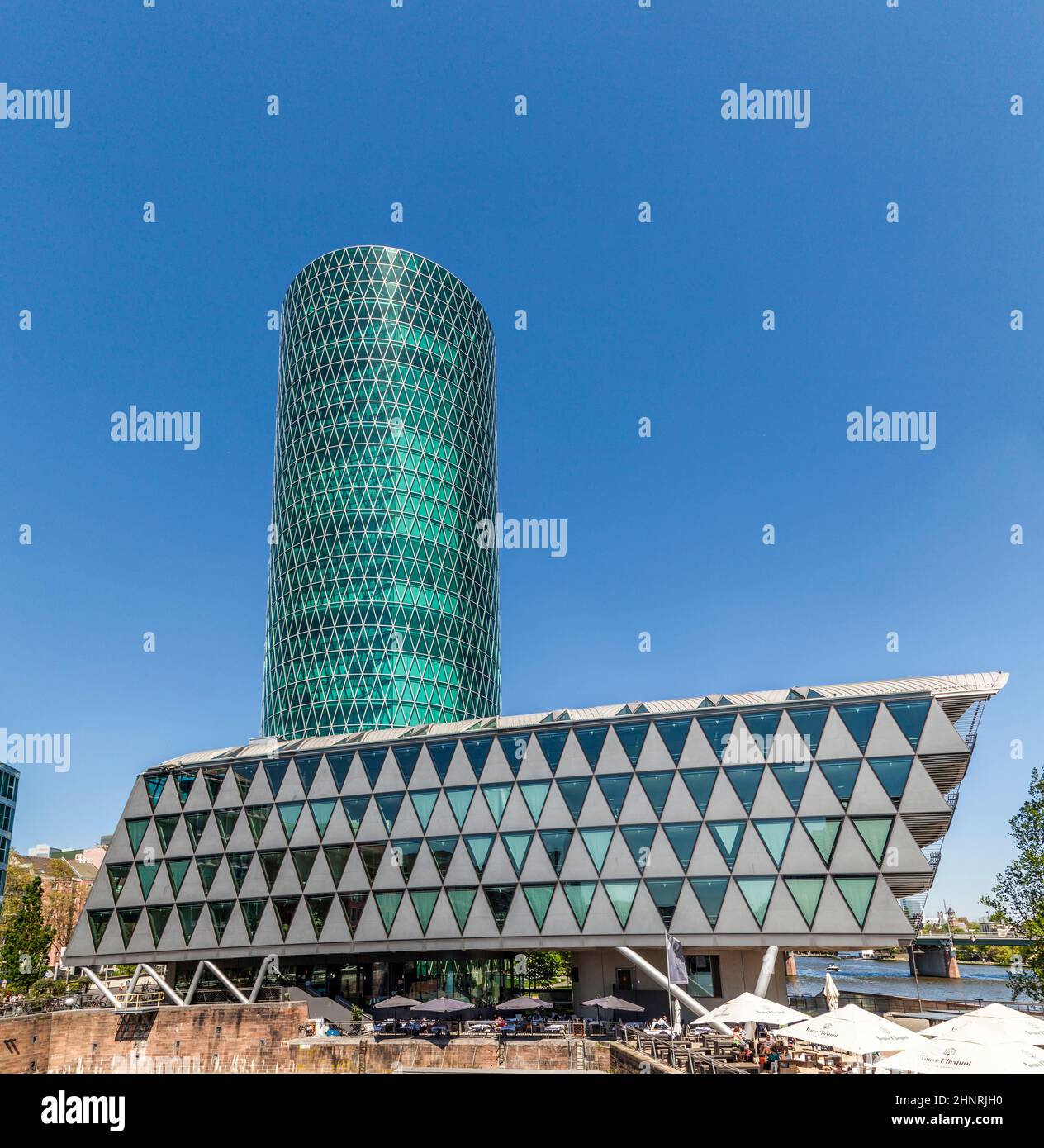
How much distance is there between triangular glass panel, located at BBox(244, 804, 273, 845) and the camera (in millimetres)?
62875

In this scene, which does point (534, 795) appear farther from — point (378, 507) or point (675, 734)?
point (378, 507)

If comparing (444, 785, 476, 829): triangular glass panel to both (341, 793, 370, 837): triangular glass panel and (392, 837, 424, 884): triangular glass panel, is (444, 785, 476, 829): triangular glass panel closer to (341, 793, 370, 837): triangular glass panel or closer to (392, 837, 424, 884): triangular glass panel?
(392, 837, 424, 884): triangular glass panel

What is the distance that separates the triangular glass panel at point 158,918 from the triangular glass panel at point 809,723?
45.3 m

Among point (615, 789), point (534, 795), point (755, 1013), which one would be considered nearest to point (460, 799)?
point (534, 795)

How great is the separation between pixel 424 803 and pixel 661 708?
17287mm

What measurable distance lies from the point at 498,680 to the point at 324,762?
249 feet

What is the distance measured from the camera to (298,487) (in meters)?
131

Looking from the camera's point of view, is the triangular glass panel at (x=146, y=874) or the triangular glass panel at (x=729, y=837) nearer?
the triangular glass panel at (x=729, y=837)

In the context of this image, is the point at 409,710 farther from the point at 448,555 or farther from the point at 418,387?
the point at 418,387

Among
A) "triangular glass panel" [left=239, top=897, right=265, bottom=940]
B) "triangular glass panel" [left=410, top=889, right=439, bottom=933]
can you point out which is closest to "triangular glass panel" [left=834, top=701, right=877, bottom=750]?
"triangular glass panel" [left=410, top=889, right=439, bottom=933]

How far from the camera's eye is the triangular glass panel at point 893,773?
4984 cm

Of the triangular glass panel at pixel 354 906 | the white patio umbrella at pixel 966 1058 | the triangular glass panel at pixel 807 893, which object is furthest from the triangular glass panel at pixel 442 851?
the white patio umbrella at pixel 966 1058

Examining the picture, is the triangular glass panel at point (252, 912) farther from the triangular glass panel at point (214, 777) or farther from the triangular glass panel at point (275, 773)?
the triangular glass panel at point (214, 777)
